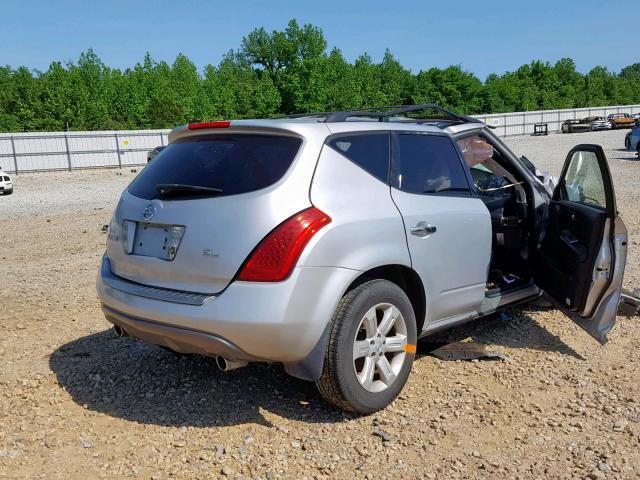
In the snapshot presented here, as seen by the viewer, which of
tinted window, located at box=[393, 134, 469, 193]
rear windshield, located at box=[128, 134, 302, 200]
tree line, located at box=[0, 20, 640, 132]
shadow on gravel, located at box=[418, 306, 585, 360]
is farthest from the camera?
tree line, located at box=[0, 20, 640, 132]

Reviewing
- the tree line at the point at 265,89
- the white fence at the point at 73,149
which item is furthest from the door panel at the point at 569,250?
the tree line at the point at 265,89

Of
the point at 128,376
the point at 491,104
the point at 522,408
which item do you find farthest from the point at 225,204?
the point at 491,104

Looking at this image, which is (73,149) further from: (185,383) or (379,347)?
(379,347)

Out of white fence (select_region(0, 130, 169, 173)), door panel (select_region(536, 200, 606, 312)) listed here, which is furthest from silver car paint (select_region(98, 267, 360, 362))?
white fence (select_region(0, 130, 169, 173))

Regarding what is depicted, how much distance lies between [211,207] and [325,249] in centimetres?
66

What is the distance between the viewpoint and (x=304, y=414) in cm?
355

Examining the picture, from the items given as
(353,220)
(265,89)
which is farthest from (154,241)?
(265,89)

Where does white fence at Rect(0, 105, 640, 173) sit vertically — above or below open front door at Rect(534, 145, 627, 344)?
above

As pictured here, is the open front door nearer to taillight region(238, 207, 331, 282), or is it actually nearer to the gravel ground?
the gravel ground

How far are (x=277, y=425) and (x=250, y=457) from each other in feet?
1.19

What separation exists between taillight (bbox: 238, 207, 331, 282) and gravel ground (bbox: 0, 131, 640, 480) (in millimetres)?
948

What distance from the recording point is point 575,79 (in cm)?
9644

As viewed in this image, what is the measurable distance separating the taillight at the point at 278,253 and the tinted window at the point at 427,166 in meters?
0.90

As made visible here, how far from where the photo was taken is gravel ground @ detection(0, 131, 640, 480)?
3027mm
